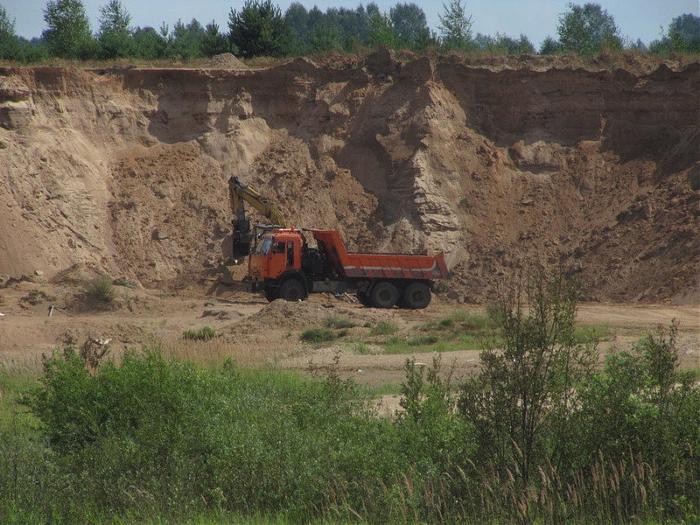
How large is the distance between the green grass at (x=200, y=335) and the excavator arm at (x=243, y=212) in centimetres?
891

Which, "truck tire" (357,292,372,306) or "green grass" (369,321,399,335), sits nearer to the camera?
"green grass" (369,321,399,335)

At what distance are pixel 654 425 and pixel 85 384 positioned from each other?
6.61 meters

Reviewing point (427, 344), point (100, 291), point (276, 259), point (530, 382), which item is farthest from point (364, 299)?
point (530, 382)

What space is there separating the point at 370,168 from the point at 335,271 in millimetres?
8682

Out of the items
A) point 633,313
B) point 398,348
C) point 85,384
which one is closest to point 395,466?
point 85,384

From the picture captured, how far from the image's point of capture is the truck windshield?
30.2 m

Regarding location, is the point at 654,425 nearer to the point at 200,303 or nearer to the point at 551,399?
the point at 551,399

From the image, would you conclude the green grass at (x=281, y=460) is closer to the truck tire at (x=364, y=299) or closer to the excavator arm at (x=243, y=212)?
the truck tire at (x=364, y=299)

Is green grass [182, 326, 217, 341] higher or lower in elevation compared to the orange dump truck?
lower

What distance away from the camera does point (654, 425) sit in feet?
34.6

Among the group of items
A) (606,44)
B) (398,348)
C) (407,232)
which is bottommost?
(398,348)

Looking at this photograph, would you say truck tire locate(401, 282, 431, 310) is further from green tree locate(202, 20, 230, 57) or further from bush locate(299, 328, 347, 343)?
green tree locate(202, 20, 230, 57)

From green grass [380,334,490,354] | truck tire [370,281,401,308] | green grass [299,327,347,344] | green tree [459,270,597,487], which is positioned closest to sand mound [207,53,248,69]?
truck tire [370,281,401,308]

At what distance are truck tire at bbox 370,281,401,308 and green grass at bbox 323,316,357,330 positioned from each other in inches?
155
